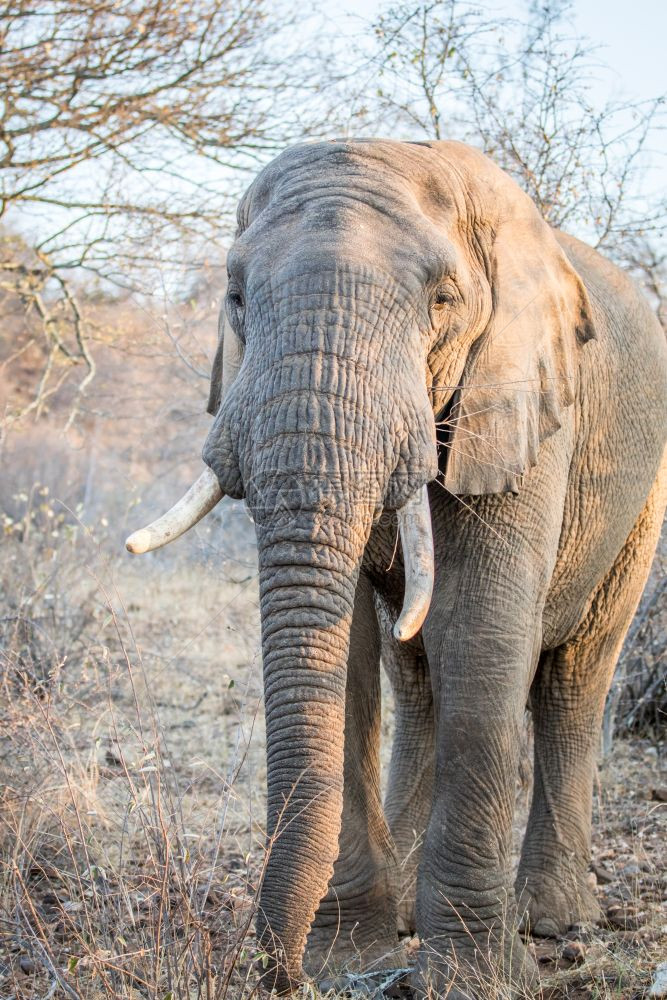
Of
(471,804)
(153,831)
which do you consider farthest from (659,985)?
(153,831)

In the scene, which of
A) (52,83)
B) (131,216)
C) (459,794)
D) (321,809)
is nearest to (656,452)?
A: (459,794)

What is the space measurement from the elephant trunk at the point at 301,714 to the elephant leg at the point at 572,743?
2079 millimetres

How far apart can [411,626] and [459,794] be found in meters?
0.95

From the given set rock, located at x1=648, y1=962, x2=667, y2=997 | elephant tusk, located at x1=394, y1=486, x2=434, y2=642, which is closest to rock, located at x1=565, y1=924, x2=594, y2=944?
rock, located at x1=648, y1=962, x2=667, y2=997

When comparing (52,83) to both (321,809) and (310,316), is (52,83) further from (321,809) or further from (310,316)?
(321,809)

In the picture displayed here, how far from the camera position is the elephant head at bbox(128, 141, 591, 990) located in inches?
Answer: 118

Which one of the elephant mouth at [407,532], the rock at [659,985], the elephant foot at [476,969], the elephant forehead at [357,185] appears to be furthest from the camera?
the elephant foot at [476,969]

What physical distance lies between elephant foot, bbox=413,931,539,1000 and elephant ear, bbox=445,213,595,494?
1444 mm

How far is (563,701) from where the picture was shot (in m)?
5.34

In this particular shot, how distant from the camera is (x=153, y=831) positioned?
3.74m

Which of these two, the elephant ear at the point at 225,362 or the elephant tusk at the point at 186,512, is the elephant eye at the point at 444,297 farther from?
the elephant tusk at the point at 186,512

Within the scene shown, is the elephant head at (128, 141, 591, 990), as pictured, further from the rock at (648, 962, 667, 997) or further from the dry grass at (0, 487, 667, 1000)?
the rock at (648, 962, 667, 997)

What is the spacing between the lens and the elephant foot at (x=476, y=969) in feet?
12.0

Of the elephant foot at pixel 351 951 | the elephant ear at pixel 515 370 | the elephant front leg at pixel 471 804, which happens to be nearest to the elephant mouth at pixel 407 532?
the elephant ear at pixel 515 370
